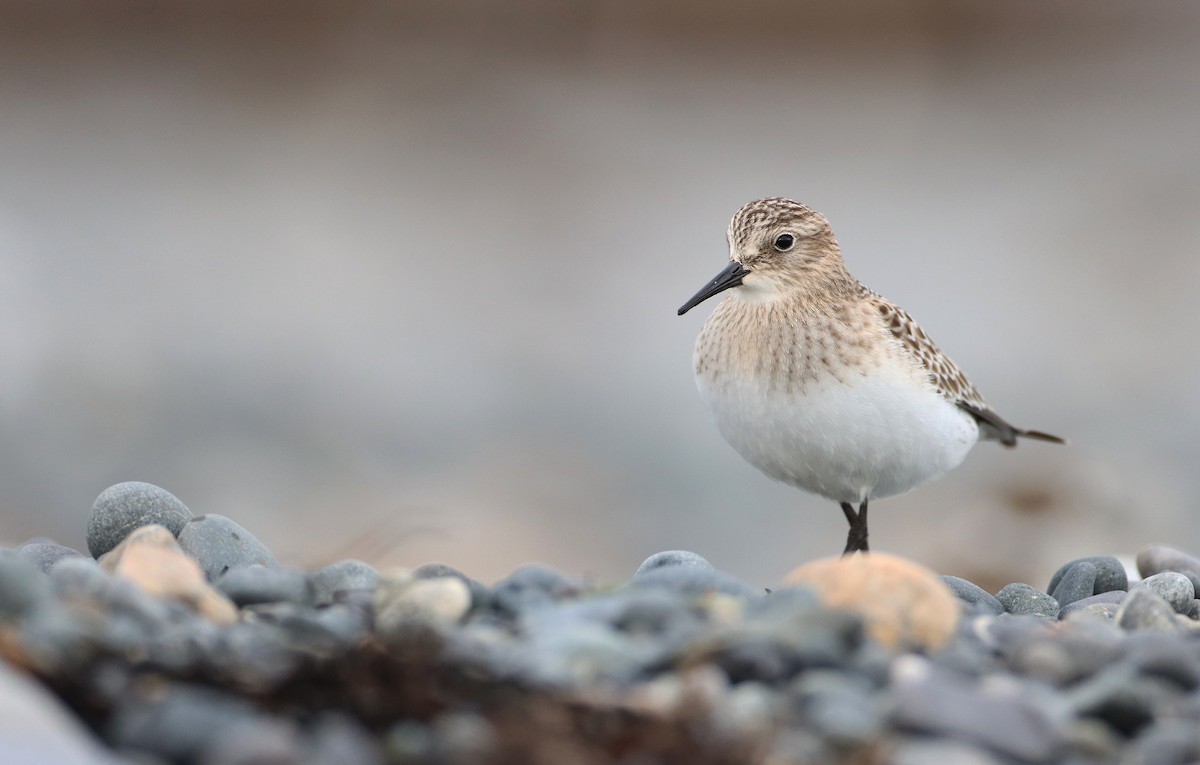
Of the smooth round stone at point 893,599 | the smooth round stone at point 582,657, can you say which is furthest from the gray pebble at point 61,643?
the smooth round stone at point 893,599

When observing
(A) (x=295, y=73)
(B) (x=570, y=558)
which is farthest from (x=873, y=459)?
(A) (x=295, y=73)

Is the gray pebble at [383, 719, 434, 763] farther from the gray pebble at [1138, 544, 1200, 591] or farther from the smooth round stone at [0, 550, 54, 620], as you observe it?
the gray pebble at [1138, 544, 1200, 591]

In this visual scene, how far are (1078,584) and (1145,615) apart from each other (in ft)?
3.76

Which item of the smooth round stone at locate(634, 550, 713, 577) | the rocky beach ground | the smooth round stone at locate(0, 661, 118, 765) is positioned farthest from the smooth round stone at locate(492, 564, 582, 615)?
the smooth round stone at locate(0, 661, 118, 765)

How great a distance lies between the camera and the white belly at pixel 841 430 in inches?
163

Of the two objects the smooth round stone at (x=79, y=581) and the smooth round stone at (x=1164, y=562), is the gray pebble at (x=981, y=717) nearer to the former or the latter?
the smooth round stone at (x=79, y=581)

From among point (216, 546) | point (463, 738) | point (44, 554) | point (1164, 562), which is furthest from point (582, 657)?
point (1164, 562)

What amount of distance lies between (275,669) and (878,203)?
30.5 feet

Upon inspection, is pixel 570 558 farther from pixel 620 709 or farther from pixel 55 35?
pixel 55 35

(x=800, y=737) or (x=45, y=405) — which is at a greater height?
(x=45, y=405)

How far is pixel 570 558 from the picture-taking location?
8305 mm

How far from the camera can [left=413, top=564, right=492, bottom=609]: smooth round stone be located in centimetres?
288

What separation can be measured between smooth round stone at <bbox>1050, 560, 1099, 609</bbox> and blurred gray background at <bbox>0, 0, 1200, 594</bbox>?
3894mm

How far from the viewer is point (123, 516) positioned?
12.1ft
